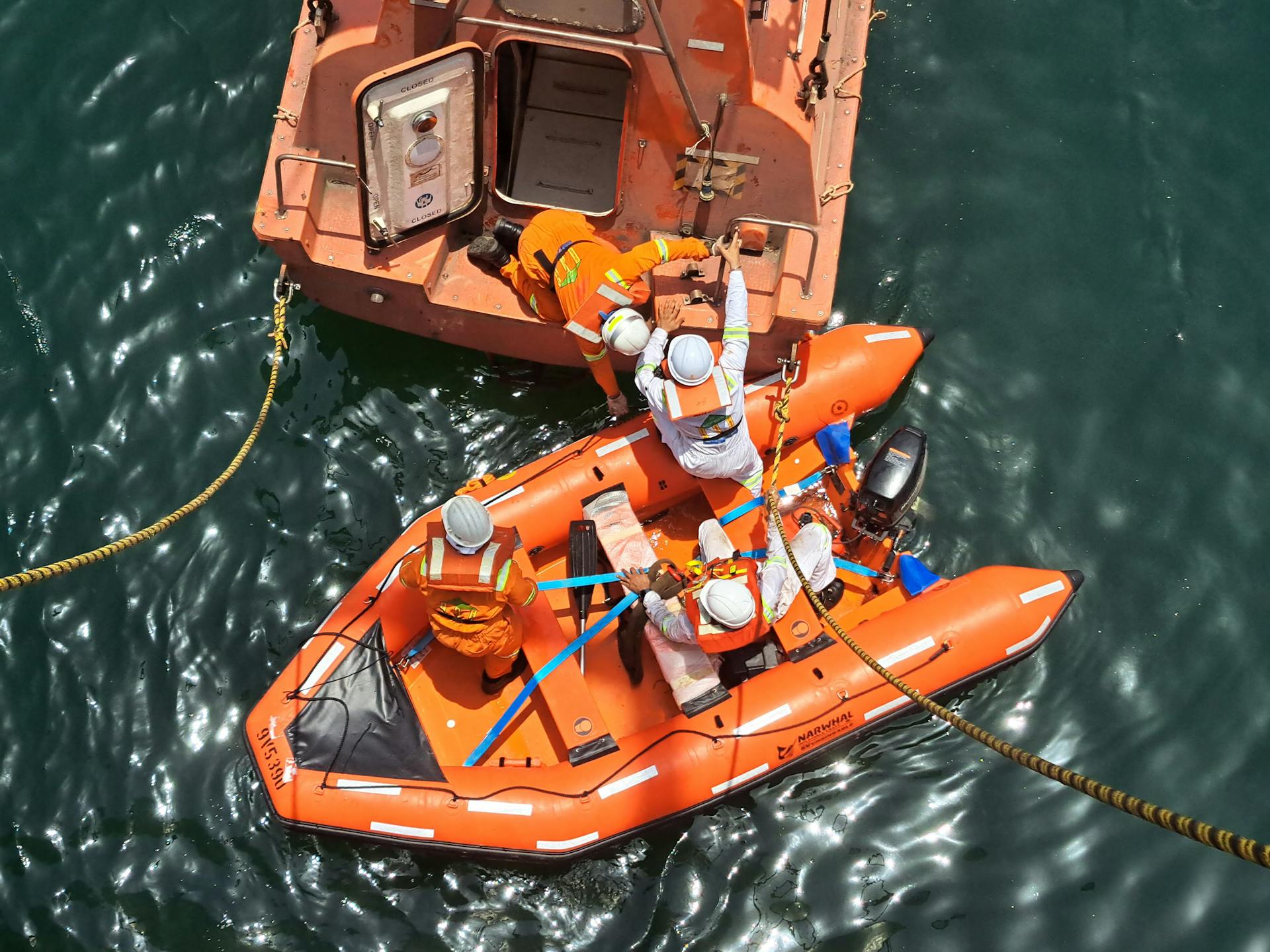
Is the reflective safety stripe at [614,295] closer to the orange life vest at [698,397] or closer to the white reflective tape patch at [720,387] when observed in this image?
the orange life vest at [698,397]

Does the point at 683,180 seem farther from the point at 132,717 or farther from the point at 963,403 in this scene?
the point at 132,717

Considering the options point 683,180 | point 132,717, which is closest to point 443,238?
point 683,180

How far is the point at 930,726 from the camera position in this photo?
5.01 m

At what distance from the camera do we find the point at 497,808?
4453 mm

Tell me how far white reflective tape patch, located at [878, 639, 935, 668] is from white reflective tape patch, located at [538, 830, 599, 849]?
139 centimetres

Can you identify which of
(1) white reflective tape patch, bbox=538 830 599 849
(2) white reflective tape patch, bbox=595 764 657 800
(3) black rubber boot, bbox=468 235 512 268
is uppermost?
(3) black rubber boot, bbox=468 235 512 268

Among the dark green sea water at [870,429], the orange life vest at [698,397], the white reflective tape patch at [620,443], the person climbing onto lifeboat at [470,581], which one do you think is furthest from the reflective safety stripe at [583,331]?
the person climbing onto lifeboat at [470,581]

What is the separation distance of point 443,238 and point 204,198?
1.51m

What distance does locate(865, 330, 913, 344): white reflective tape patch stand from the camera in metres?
5.33

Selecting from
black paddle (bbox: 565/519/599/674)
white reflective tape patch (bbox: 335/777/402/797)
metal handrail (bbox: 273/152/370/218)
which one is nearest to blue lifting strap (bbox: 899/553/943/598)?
black paddle (bbox: 565/519/599/674)

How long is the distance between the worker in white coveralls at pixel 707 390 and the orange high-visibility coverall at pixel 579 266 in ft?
0.70

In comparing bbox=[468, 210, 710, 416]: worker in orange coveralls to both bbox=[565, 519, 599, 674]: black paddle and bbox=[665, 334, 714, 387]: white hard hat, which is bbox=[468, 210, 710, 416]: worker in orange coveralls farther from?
bbox=[565, 519, 599, 674]: black paddle

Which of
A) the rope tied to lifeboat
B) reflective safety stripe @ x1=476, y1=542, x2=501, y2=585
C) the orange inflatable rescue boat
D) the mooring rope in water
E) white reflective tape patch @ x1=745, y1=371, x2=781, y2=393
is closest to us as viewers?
the rope tied to lifeboat

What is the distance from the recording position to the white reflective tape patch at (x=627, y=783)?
450 cm
